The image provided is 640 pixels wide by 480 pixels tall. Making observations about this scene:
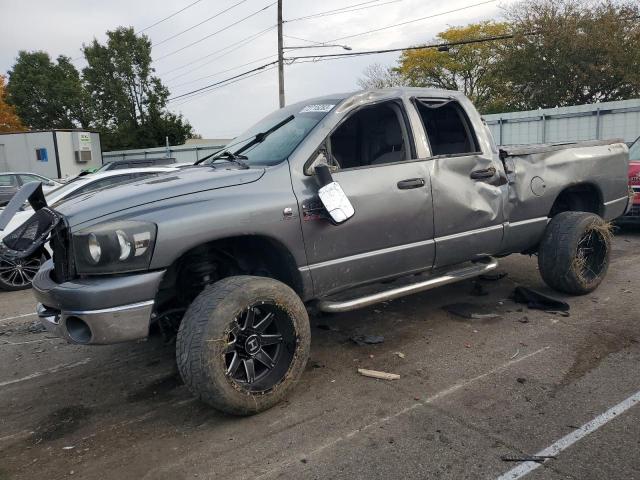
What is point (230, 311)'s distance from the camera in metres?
3.21

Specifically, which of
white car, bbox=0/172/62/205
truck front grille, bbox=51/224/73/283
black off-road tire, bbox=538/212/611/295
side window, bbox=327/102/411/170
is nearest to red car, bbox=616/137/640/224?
black off-road tire, bbox=538/212/611/295

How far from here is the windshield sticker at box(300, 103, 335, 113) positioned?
4133 millimetres

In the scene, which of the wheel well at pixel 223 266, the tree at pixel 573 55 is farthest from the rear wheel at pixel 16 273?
the tree at pixel 573 55

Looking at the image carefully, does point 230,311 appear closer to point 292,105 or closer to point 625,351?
point 292,105

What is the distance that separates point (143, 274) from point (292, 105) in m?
2.25

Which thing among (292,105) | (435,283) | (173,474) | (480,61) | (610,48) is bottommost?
(173,474)

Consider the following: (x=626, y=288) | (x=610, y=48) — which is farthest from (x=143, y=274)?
(x=610, y=48)

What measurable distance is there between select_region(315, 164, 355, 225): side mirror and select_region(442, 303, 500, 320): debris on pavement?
2.09 m

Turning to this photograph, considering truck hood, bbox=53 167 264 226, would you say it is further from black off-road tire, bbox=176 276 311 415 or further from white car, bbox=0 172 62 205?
white car, bbox=0 172 62 205

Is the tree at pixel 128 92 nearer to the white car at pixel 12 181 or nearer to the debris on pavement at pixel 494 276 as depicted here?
the white car at pixel 12 181

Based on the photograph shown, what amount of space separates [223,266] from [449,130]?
8.13 feet

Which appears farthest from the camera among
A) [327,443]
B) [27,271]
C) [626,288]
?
[27,271]

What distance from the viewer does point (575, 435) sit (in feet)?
9.89

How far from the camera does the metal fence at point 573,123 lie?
15.8 meters
